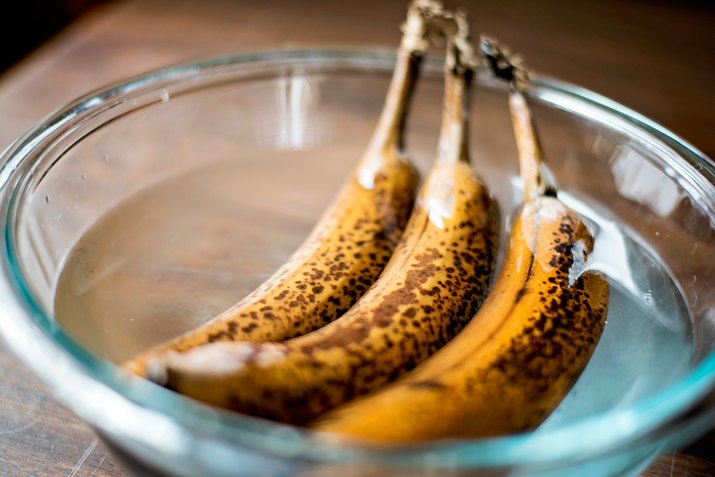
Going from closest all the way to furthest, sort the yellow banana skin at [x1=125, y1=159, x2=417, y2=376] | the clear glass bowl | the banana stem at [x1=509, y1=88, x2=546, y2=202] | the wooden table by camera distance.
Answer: the clear glass bowl → the yellow banana skin at [x1=125, y1=159, x2=417, y2=376] → the banana stem at [x1=509, y1=88, x2=546, y2=202] → the wooden table

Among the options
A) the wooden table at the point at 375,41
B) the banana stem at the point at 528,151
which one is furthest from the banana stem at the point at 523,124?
the wooden table at the point at 375,41

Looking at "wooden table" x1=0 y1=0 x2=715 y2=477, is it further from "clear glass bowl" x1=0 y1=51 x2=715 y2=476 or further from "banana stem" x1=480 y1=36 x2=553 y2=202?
"banana stem" x1=480 y1=36 x2=553 y2=202

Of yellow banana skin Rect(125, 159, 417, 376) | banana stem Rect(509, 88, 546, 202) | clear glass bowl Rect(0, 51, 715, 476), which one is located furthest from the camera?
banana stem Rect(509, 88, 546, 202)

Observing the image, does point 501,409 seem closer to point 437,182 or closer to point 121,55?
point 437,182

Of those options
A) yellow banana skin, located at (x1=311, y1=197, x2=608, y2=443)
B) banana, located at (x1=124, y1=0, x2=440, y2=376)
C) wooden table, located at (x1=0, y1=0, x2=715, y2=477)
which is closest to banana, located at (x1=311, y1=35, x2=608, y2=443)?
yellow banana skin, located at (x1=311, y1=197, x2=608, y2=443)

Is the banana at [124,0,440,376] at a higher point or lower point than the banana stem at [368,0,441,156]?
lower

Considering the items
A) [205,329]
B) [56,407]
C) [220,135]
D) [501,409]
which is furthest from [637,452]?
[220,135]

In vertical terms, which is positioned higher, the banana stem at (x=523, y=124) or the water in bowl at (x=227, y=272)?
the banana stem at (x=523, y=124)

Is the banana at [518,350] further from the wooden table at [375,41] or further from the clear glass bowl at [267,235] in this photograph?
the wooden table at [375,41]
